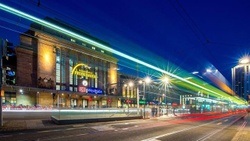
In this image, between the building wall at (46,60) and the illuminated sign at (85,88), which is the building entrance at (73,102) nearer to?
the illuminated sign at (85,88)

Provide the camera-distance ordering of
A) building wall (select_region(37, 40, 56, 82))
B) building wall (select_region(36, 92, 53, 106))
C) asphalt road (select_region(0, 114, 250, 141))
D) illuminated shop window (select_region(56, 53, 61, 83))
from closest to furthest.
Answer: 1. asphalt road (select_region(0, 114, 250, 141))
2. building wall (select_region(36, 92, 53, 106))
3. building wall (select_region(37, 40, 56, 82))
4. illuminated shop window (select_region(56, 53, 61, 83))

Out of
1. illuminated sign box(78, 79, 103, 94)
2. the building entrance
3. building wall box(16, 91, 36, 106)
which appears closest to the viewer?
building wall box(16, 91, 36, 106)

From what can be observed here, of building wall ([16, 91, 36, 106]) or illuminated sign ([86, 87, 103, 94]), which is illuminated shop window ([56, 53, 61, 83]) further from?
building wall ([16, 91, 36, 106])

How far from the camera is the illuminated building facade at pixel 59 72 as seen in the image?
70.9 m

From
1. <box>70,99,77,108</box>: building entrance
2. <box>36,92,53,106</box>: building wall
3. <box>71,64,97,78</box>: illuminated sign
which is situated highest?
<box>71,64,97,78</box>: illuminated sign

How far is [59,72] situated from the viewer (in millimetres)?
84250

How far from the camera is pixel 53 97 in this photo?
75250 mm

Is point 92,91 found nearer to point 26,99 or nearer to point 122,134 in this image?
point 26,99

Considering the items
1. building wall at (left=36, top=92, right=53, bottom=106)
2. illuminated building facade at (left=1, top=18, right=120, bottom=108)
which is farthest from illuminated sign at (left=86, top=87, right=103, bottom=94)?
building wall at (left=36, top=92, right=53, bottom=106)

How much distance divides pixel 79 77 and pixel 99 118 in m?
62.8

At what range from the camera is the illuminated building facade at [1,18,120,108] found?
2790 inches

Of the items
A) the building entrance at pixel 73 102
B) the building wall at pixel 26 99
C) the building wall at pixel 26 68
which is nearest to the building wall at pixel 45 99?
the building wall at pixel 26 99

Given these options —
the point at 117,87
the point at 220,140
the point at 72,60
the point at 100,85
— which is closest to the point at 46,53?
the point at 72,60

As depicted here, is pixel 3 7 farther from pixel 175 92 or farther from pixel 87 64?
pixel 175 92
